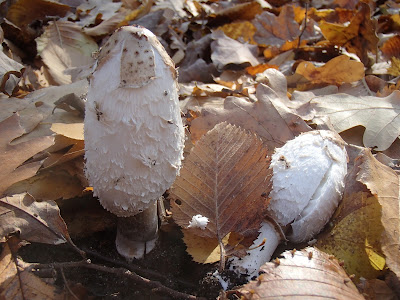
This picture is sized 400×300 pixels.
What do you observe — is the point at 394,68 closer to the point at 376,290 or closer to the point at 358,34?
the point at 358,34

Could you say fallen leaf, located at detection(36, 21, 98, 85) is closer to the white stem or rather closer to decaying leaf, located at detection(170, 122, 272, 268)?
decaying leaf, located at detection(170, 122, 272, 268)

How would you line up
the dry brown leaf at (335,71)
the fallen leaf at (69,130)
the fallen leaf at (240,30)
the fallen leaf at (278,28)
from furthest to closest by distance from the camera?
1. the fallen leaf at (240,30)
2. the fallen leaf at (278,28)
3. the dry brown leaf at (335,71)
4. the fallen leaf at (69,130)

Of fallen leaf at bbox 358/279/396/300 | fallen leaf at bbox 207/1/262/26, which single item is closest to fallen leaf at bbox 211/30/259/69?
fallen leaf at bbox 207/1/262/26

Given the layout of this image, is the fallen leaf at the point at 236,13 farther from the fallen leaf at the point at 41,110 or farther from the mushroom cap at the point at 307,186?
the mushroom cap at the point at 307,186

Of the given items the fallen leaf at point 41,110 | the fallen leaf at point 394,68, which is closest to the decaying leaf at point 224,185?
the fallen leaf at point 41,110

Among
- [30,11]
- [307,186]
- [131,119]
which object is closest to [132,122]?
[131,119]
